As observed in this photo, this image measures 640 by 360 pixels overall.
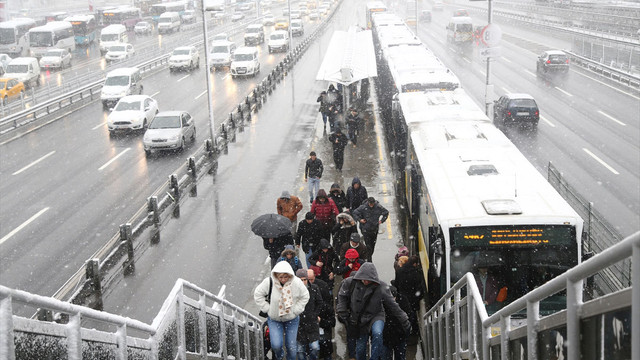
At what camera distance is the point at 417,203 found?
593 inches

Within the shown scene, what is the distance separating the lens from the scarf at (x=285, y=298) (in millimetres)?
8266

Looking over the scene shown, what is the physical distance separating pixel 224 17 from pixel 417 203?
105 meters

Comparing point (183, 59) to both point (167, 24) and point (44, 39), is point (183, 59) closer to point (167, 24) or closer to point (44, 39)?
point (44, 39)

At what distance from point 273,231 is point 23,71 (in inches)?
1521

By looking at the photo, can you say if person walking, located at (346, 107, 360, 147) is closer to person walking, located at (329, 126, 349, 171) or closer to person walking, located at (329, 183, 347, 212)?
person walking, located at (329, 126, 349, 171)

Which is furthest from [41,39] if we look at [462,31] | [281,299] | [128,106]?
[281,299]

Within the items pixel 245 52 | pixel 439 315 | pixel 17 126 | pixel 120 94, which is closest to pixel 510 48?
pixel 245 52

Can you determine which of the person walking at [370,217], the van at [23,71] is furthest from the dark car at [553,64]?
the person walking at [370,217]

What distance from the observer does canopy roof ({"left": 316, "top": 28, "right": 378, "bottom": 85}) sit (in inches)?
1140

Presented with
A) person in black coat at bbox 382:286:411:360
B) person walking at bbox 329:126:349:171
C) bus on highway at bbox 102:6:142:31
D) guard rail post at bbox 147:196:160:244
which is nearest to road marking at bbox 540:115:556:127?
person walking at bbox 329:126:349:171

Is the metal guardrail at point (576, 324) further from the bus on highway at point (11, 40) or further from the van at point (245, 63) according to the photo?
the bus on highway at point (11, 40)

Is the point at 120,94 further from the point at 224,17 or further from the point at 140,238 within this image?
the point at 224,17

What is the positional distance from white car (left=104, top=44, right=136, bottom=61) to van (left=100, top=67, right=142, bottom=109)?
16832mm

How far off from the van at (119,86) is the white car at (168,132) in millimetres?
11556
